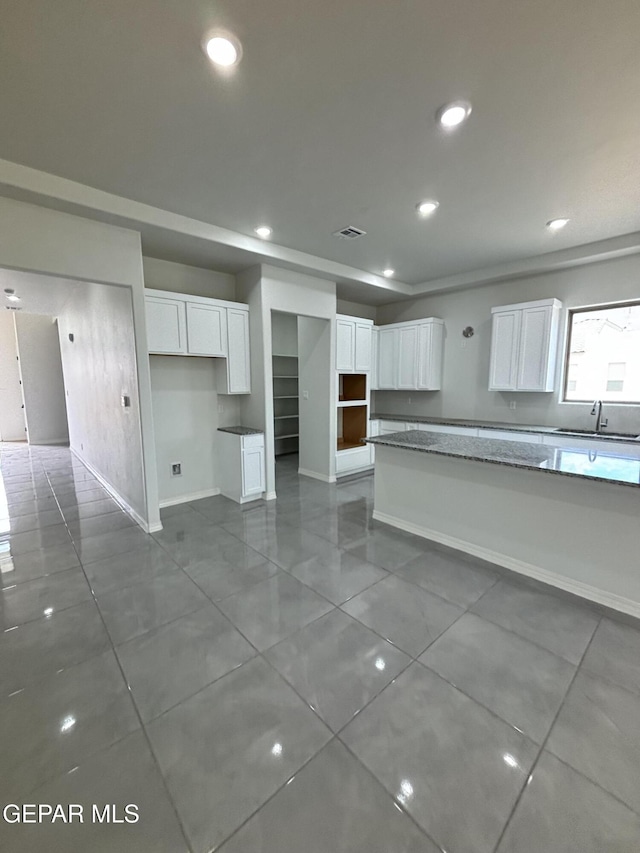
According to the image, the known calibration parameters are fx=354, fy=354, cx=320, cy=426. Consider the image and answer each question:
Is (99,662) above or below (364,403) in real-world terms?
below

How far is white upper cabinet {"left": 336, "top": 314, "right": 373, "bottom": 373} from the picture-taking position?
515 cm

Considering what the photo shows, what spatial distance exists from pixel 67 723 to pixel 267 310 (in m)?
3.84

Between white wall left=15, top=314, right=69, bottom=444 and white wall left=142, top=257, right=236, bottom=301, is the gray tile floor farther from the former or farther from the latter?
white wall left=15, top=314, right=69, bottom=444

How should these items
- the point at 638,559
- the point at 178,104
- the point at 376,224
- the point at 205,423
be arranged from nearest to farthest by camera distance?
the point at 178,104 < the point at 638,559 < the point at 376,224 < the point at 205,423

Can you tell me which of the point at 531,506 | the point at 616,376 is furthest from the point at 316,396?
the point at 616,376

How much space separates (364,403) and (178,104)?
4308 millimetres

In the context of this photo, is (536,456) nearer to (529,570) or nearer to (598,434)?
(529,570)

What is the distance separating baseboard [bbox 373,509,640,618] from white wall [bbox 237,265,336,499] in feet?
6.28

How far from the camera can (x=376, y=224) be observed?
3451mm

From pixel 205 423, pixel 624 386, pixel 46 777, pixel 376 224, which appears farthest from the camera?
pixel 205 423

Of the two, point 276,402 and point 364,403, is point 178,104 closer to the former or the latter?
point 364,403

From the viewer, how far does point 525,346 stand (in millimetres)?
4629

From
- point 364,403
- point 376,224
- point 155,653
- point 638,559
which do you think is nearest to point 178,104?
point 376,224

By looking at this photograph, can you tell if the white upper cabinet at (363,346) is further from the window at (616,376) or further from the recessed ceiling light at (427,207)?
the window at (616,376)
